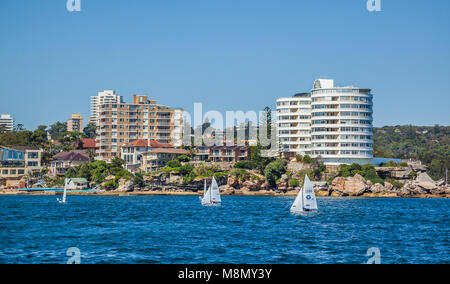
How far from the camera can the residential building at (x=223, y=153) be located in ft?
542

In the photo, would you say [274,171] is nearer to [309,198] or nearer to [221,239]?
[309,198]

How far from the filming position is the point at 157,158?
163 metres

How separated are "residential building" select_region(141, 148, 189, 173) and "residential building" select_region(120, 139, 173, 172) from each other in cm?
411

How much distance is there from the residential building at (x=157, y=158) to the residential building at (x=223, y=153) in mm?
6603

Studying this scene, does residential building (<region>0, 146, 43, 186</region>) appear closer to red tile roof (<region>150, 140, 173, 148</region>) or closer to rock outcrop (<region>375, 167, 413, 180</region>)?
red tile roof (<region>150, 140, 173, 148</region>)

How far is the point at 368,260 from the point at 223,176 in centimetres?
11551

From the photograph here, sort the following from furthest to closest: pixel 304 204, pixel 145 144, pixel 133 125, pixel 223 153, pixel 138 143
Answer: pixel 133 125 < pixel 138 143 < pixel 145 144 < pixel 223 153 < pixel 304 204

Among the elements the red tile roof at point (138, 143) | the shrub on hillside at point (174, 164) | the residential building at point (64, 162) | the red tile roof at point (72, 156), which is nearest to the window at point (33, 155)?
the residential building at point (64, 162)

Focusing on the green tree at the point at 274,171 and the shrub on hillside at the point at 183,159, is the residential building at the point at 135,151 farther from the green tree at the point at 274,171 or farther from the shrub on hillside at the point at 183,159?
the green tree at the point at 274,171

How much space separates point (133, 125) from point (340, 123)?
6964 cm

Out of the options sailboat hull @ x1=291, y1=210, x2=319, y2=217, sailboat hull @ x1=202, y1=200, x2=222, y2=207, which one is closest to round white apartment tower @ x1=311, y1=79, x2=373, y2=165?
sailboat hull @ x1=202, y1=200, x2=222, y2=207

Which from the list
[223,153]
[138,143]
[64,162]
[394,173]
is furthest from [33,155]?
[394,173]
